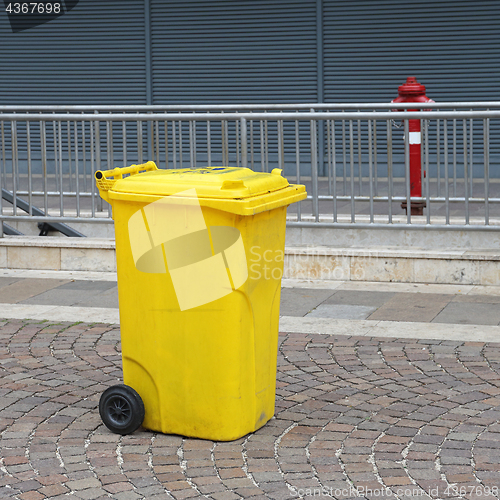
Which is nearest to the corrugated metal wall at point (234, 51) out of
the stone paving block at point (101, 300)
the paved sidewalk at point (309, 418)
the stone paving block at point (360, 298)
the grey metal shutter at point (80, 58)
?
the grey metal shutter at point (80, 58)

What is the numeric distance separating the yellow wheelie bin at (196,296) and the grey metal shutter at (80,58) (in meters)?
11.9

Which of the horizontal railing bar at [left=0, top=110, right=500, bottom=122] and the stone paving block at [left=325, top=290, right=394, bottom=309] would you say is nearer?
the stone paving block at [left=325, top=290, right=394, bottom=309]

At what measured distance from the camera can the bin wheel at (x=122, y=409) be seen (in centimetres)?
432

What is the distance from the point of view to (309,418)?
4.55m

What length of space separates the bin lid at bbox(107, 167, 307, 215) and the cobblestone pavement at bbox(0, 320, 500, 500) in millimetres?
1215

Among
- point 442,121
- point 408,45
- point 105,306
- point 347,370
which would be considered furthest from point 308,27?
point 347,370

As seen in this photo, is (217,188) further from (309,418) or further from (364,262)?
(364,262)

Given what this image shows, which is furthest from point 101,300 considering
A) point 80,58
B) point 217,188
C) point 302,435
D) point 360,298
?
point 80,58

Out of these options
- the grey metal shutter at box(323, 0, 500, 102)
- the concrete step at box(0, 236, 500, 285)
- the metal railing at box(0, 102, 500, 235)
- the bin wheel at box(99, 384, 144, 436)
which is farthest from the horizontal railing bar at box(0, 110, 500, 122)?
the grey metal shutter at box(323, 0, 500, 102)

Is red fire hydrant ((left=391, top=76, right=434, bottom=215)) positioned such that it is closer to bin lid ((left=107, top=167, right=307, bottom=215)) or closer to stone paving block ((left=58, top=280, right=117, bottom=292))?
stone paving block ((left=58, top=280, right=117, bottom=292))

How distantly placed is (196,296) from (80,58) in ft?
42.2

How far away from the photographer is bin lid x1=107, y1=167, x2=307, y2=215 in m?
3.99

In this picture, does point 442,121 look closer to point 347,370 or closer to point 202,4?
point 347,370

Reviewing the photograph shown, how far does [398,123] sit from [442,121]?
55cm
